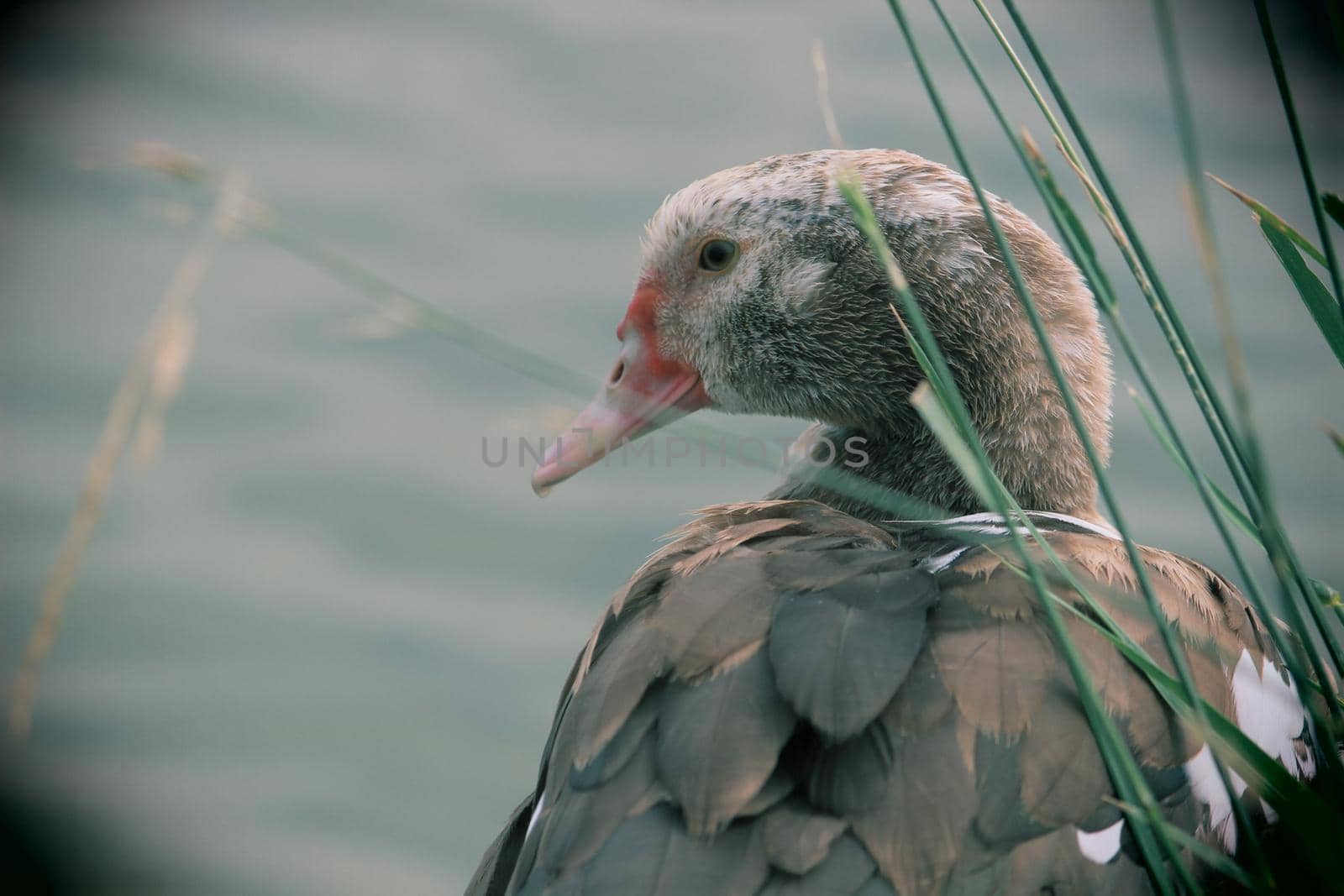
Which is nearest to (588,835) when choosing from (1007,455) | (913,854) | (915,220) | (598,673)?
(598,673)

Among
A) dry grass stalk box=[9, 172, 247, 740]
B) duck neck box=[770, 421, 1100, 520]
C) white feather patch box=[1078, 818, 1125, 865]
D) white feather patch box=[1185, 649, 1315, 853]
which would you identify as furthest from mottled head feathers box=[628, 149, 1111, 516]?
dry grass stalk box=[9, 172, 247, 740]

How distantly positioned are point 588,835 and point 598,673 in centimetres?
23

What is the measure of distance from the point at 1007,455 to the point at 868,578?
2.16 ft

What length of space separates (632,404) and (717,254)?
0.31 meters

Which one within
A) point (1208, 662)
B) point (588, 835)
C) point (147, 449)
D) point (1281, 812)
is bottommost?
point (588, 835)

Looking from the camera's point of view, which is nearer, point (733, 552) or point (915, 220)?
point (733, 552)

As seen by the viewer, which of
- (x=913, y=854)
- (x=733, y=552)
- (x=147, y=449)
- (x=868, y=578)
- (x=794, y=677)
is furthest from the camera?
(x=733, y=552)

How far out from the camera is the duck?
49.9 inches

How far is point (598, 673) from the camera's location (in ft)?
5.06

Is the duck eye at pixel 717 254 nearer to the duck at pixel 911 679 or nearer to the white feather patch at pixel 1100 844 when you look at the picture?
the duck at pixel 911 679

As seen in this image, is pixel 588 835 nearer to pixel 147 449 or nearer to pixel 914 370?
pixel 147 449

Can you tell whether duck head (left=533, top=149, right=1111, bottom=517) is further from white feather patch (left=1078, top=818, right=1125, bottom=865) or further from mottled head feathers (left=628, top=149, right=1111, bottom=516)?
white feather patch (left=1078, top=818, right=1125, bottom=865)

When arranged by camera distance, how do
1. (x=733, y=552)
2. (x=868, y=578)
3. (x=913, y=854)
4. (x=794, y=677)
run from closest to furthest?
(x=913, y=854) → (x=794, y=677) → (x=868, y=578) → (x=733, y=552)

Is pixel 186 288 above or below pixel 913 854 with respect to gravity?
above
